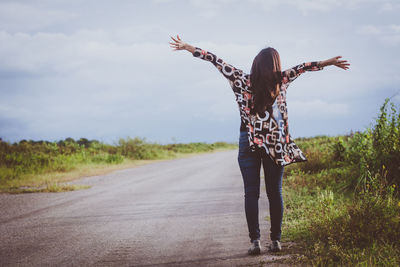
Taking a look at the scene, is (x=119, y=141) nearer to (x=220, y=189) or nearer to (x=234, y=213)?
(x=220, y=189)

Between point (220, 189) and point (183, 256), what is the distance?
199 inches

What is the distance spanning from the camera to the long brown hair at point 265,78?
3.44 metres

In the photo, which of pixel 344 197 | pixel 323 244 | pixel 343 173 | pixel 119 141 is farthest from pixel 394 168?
pixel 119 141

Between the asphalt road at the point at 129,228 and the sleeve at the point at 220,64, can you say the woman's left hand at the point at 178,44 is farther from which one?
the asphalt road at the point at 129,228

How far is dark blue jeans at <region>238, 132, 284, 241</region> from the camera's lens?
11.8ft

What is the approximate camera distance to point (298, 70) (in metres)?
3.61

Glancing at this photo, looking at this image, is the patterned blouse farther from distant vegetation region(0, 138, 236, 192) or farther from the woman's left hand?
distant vegetation region(0, 138, 236, 192)

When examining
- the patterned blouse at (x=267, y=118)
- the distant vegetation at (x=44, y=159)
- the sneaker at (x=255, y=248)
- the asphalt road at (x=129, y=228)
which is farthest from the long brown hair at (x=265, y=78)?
the distant vegetation at (x=44, y=159)

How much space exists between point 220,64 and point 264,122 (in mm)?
798

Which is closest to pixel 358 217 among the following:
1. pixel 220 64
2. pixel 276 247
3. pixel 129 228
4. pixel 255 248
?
pixel 276 247

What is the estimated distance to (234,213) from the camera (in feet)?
19.7

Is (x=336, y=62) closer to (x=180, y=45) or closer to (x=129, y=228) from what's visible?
(x=180, y=45)

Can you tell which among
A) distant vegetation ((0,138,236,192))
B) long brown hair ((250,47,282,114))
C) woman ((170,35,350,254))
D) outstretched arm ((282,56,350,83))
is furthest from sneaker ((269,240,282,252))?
distant vegetation ((0,138,236,192))

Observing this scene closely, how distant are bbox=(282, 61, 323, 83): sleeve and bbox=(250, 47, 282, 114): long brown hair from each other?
0.12 m
